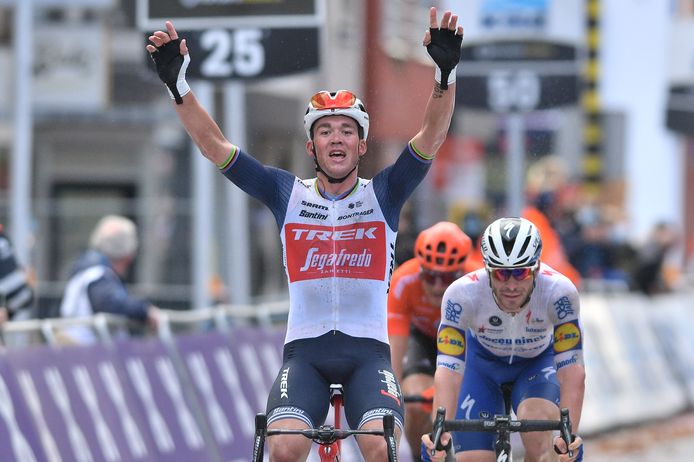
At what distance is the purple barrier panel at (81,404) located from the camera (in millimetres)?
10062

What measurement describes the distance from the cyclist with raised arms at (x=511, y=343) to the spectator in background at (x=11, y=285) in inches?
160

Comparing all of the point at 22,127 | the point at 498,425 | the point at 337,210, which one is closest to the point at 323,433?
the point at 498,425

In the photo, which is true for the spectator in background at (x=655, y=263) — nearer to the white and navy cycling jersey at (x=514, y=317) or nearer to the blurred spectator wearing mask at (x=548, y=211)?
the blurred spectator wearing mask at (x=548, y=211)

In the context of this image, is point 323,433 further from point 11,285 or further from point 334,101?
point 11,285

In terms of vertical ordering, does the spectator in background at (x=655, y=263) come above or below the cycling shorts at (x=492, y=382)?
below

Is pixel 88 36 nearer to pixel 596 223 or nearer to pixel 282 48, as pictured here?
pixel 596 223

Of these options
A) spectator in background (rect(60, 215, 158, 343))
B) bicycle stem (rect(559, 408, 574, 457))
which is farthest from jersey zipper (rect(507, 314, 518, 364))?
spectator in background (rect(60, 215, 158, 343))

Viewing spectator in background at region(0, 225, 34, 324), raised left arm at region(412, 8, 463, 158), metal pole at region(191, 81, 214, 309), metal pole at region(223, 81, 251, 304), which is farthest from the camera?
metal pole at region(191, 81, 214, 309)

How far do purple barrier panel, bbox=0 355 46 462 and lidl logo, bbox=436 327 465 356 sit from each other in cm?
265

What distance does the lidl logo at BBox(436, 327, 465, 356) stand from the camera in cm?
848

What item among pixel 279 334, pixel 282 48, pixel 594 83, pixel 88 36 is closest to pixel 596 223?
pixel 594 83

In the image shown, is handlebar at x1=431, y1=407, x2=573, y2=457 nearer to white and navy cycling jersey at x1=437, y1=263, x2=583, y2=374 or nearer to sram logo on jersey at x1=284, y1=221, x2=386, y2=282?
white and navy cycling jersey at x1=437, y1=263, x2=583, y2=374

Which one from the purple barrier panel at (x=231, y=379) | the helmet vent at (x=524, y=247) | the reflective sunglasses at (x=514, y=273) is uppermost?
the helmet vent at (x=524, y=247)

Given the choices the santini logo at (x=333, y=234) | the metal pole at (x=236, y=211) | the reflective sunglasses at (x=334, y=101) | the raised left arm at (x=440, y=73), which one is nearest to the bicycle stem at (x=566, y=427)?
the santini logo at (x=333, y=234)
